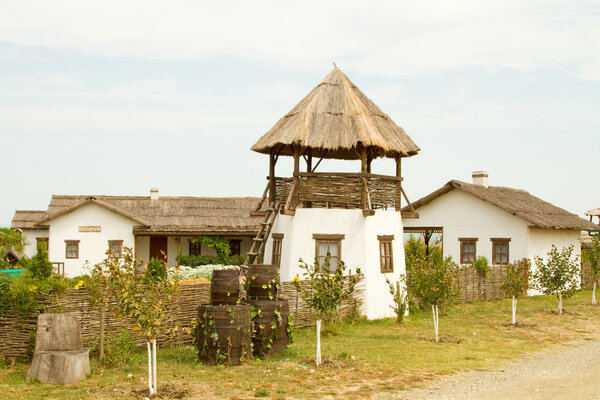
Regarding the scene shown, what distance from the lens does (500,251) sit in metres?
26.9

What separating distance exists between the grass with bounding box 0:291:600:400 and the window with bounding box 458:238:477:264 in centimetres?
877

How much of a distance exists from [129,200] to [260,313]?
2299 cm

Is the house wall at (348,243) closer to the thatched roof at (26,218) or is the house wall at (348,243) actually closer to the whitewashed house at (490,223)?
the whitewashed house at (490,223)

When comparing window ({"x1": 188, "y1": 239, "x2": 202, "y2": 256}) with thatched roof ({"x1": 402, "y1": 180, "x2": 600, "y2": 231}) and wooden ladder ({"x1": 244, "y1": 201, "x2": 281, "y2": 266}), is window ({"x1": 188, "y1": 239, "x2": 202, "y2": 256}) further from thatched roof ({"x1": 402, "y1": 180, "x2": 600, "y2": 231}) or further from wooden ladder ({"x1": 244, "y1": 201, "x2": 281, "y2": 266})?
wooden ladder ({"x1": 244, "y1": 201, "x2": 281, "y2": 266})

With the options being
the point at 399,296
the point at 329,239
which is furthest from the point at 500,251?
the point at 329,239

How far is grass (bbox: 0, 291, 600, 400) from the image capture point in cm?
1015

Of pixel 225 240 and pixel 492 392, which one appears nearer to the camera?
pixel 492 392

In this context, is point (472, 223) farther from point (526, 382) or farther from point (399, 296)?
point (526, 382)

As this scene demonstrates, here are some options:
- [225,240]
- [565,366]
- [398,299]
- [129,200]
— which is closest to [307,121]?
[398,299]

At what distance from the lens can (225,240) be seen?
32.7 meters

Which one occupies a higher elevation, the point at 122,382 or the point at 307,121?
the point at 307,121

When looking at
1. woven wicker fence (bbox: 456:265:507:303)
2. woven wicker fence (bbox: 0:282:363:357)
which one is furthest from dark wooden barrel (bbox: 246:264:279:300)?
woven wicker fence (bbox: 456:265:507:303)

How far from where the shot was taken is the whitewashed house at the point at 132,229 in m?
31.6

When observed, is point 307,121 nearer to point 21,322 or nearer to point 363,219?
point 363,219
